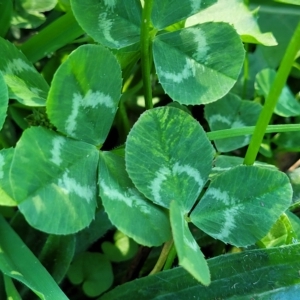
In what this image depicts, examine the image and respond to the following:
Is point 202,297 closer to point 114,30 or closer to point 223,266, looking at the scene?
point 223,266

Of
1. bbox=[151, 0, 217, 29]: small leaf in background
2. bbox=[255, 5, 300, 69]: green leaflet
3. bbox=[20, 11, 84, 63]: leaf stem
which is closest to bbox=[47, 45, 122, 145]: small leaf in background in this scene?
bbox=[151, 0, 217, 29]: small leaf in background

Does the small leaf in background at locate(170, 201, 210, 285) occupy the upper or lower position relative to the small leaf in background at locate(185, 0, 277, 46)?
lower

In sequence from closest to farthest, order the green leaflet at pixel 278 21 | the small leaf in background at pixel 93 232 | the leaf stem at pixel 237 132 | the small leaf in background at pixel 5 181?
the small leaf in background at pixel 5 181
the leaf stem at pixel 237 132
the small leaf in background at pixel 93 232
the green leaflet at pixel 278 21

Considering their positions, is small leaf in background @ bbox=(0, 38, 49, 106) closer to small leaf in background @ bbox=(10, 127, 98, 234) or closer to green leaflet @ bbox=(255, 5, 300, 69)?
small leaf in background @ bbox=(10, 127, 98, 234)

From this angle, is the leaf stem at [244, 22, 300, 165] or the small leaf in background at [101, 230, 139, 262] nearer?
the leaf stem at [244, 22, 300, 165]

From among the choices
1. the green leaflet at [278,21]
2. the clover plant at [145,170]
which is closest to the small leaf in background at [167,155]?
the clover plant at [145,170]

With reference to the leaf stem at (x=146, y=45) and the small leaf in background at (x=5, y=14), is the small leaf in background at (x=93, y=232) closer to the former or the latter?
the leaf stem at (x=146, y=45)

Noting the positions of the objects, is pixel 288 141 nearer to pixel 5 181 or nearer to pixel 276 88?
pixel 276 88

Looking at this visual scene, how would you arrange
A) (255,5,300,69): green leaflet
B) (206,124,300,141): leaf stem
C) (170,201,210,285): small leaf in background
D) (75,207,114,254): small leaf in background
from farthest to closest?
(255,5,300,69): green leaflet, (75,207,114,254): small leaf in background, (206,124,300,141): leaf stem, (170,201,210,285): small leaf in background
